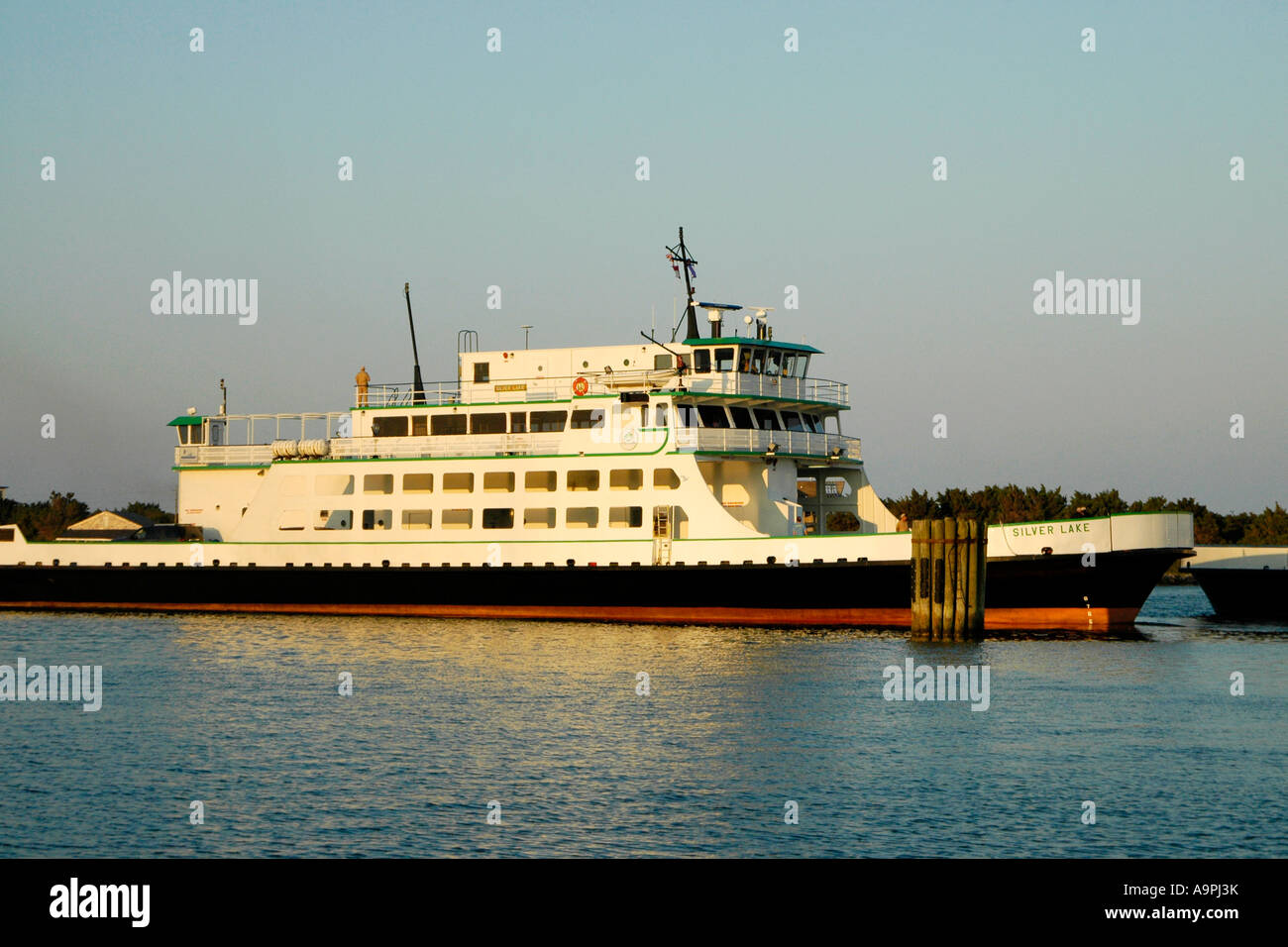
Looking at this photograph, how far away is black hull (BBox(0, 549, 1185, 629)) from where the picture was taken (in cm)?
3366

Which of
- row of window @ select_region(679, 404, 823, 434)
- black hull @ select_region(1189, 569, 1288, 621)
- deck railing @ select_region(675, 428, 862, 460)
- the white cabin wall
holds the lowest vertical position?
black hull @ select_region(1189, 569, 1288, 621)

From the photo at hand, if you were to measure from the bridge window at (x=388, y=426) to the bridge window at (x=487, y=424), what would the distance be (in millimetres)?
2345

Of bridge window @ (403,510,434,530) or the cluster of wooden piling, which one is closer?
the cluster of wooden piling

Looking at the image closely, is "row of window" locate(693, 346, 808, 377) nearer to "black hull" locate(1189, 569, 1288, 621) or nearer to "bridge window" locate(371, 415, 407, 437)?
"bridge window" locate(371, 415, 407, 437)

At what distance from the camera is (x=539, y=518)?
3806 cm

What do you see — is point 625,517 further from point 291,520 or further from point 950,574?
point 291,520

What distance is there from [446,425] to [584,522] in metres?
5.75

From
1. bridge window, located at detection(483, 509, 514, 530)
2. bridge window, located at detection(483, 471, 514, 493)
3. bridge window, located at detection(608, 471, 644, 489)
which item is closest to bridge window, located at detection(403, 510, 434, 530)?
bridge window, located at detection(483, 509, 514, 530)

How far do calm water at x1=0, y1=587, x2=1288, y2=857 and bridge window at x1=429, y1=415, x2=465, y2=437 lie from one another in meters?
9.34

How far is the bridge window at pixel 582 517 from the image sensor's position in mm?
37250

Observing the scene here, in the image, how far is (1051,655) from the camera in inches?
1148

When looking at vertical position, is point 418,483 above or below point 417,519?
above

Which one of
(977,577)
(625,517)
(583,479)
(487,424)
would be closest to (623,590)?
(625,517)
